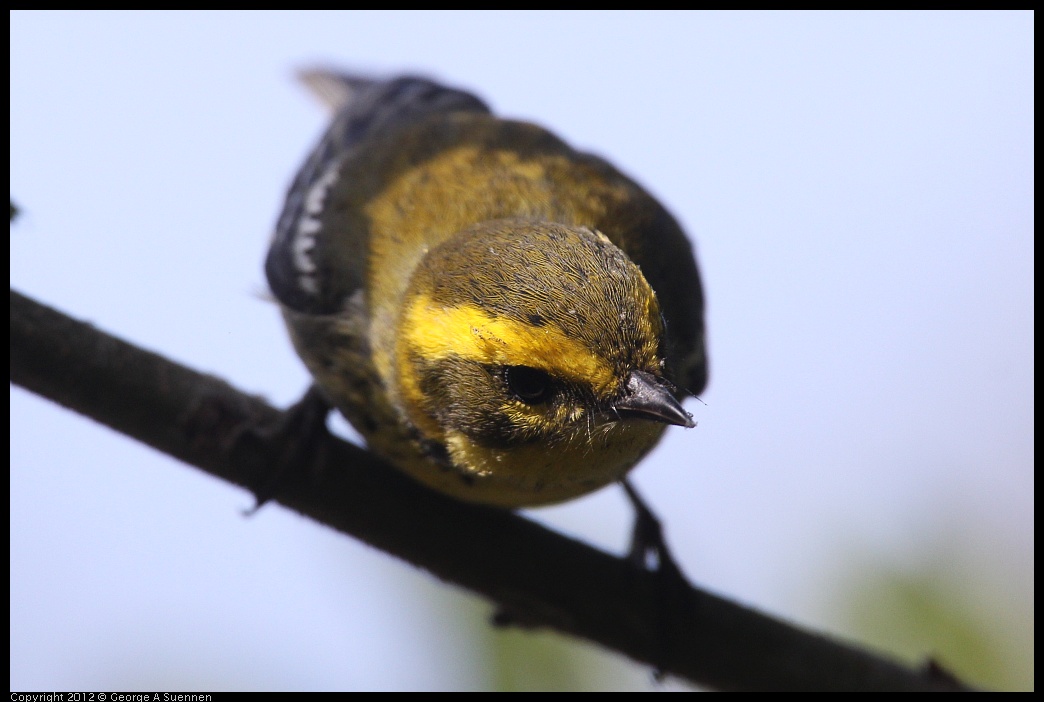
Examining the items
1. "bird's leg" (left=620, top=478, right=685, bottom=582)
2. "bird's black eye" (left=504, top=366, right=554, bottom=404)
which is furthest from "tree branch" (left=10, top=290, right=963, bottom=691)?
"bird's black eye" (left=504, top=366, right=554, bottom=404)

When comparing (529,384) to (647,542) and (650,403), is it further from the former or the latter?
(647,542)

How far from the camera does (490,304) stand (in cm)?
387

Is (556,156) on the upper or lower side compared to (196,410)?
upper

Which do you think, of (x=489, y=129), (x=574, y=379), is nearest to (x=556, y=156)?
(x=489, y=129)

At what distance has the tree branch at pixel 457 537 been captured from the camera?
13.8ft

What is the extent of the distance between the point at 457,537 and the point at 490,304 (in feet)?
4.62

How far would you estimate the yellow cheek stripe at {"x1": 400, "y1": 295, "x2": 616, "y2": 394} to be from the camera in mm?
3709

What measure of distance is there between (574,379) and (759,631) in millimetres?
1945

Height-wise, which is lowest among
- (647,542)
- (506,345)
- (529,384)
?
(647,542)

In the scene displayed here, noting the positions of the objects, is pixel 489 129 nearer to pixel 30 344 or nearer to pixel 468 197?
pixel 468 197

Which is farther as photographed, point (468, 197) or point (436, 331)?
point (468, 197)

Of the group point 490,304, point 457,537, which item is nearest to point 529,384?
point 490,304

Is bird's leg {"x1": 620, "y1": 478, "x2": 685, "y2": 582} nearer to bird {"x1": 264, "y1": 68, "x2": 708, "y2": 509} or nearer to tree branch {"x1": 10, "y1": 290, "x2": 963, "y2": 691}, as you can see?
tree branch {"x1": 10, "y1": 290, "x2": 963, "y2": 691}

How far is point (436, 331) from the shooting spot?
4164 mm
